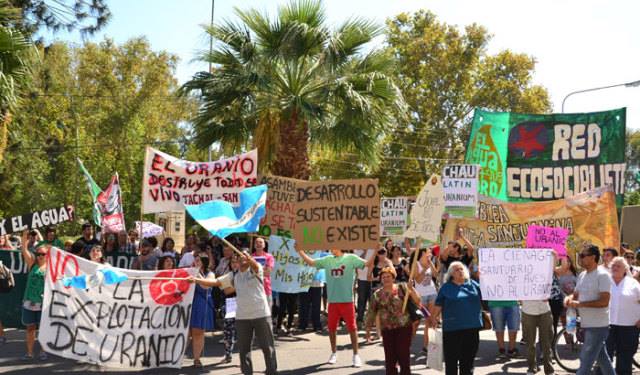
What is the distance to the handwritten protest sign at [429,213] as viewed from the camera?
9883 mm

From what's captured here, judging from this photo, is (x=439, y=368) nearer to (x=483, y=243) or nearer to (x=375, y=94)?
(x=483, y=243)

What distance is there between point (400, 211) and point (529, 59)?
2308 centimetres

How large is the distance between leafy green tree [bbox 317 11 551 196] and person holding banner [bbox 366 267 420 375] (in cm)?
→ 2997

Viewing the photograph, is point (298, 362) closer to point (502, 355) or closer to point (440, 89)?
point (502, 355)

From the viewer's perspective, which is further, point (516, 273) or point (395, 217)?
point (395, 217)

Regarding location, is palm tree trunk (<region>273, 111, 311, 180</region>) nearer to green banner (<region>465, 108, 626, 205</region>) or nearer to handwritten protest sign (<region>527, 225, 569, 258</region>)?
green banner (<region>465, 108, 626, 205</region>)

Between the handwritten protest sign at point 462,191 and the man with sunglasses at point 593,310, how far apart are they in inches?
193

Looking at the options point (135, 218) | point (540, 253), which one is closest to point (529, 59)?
point (135, 218)

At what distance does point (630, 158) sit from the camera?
260 ft

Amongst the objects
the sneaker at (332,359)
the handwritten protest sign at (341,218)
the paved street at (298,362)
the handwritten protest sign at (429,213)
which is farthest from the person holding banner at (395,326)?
the sneaker at (332,359)

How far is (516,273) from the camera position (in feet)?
34.2

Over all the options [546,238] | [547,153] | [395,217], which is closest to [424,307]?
[546,238]

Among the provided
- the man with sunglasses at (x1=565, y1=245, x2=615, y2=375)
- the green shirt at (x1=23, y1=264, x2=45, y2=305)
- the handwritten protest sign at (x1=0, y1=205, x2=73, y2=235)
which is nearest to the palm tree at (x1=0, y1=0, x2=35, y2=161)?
the handwritten protest sign at (x1=0, y1=205, x2=73, y2=235)

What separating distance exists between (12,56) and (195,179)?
3975 mm
